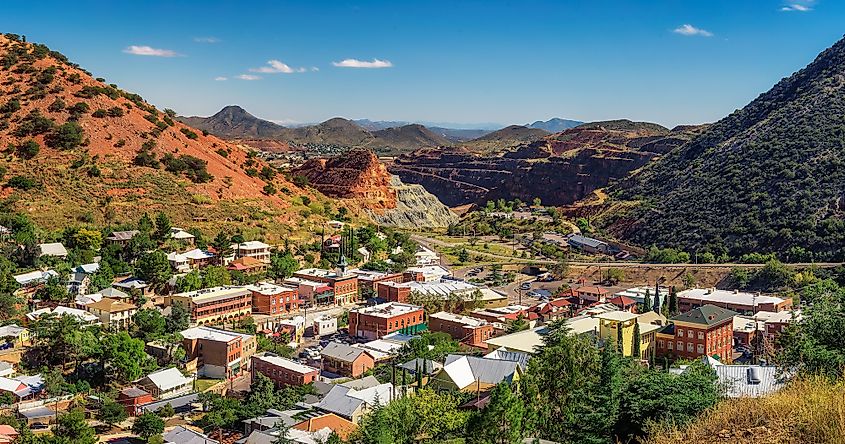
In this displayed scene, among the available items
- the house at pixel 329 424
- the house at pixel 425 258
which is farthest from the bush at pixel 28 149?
the house at pixel 329 424

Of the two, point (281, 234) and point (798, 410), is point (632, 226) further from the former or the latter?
point (798, 410)

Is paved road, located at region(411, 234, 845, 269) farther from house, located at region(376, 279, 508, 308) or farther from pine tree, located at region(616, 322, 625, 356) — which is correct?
pine tree, located at region(616, 322, 625, 356)

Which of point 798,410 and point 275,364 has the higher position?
point 798,410

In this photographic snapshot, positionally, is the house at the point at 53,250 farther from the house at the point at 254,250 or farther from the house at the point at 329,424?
the house at the point at 329,424

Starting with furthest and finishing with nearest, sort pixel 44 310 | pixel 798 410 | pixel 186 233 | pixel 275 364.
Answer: pixel 186 233 < pixel 44 310 < pixel 275 364 < pixel 798 410

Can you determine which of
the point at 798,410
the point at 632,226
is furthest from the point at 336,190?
the point at 798,410

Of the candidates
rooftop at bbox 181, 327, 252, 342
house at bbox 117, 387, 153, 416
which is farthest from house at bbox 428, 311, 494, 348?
house at bbox 117, 387, 153, 416
